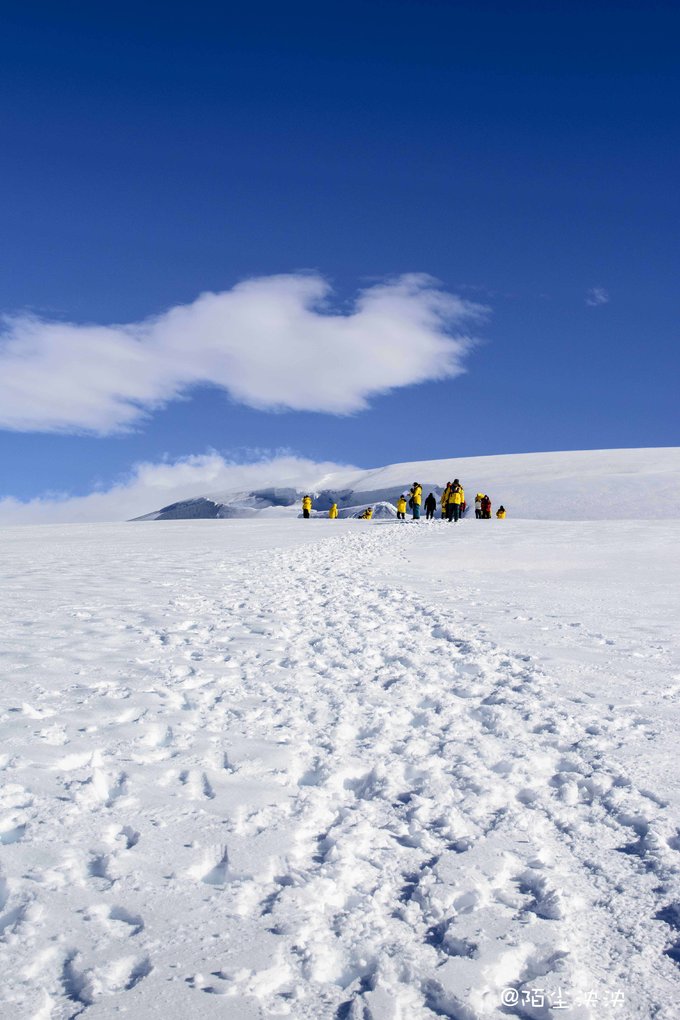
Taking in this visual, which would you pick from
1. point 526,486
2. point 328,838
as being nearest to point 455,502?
point 526,486

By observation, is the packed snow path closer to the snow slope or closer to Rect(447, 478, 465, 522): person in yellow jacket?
Rect(447, 478, 465, 522): person in yellow jacket

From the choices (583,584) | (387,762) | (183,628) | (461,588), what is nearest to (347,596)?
A: (461,588)

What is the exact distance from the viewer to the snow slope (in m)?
44.2

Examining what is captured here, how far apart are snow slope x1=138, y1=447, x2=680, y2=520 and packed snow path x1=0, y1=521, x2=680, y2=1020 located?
38.3 meters

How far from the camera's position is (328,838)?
3.69 meters

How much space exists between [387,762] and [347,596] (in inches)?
261

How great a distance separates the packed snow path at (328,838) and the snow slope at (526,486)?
126 ft

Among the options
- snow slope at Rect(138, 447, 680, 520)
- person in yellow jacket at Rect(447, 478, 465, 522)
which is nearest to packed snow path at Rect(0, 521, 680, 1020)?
person in yellow jacket at Rect(447, 478, 465, 522)

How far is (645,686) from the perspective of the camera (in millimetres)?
6230

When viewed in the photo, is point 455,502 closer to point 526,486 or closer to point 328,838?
point 526,486

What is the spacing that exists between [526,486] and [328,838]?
1984 inches

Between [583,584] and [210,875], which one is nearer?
[210,875]

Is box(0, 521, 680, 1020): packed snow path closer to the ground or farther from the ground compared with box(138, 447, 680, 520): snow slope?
closer to the ground

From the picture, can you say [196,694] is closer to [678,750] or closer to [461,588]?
[678,750]
